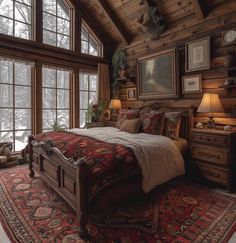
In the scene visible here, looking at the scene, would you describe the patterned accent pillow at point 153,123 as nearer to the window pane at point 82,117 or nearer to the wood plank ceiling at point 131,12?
the wood plank ceiling at point 131,12

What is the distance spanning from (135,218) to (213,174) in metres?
1.41

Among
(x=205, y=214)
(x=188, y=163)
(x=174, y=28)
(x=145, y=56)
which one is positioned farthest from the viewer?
(x=145, y=56)

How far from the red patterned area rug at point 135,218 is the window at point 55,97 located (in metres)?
2.13

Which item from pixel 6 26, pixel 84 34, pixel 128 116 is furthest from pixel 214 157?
pixel 6 26

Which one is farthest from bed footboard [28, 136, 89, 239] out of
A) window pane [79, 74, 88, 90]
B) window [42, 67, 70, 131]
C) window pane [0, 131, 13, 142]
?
window pane [79, 74, 88, 90]

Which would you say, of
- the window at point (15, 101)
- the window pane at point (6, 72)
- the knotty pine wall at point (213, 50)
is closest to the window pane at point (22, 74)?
the window at point (15, 101)

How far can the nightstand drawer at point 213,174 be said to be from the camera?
2.60 metres

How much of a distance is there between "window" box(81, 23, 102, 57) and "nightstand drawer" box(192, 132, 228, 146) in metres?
3.53

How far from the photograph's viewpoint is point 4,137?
3971 mm

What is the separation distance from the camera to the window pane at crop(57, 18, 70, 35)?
4540 mm

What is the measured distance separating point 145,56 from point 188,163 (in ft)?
8.17

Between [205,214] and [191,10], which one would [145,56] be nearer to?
[191,10]

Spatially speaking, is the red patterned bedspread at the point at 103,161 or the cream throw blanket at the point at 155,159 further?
the cream throw blanket at the point at 155,159

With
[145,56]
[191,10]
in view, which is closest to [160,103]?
[145,56]
